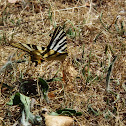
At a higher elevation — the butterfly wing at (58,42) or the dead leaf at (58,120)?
the butterfly wing at (58,42)

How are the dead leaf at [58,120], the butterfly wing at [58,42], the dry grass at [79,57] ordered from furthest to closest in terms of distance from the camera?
the butterfly wing at [58,42]
the dry grass at [79,57]
the dead leaf at [58,120]

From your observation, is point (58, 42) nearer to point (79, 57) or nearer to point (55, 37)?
point (55, 37)

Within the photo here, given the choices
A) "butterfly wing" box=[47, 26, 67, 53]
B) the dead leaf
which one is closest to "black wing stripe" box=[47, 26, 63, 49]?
"butterfly wing" box=[47, 26, 67, 53]

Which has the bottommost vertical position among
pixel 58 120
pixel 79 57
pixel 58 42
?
pixel 58 120

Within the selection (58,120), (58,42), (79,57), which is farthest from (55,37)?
(58,120)

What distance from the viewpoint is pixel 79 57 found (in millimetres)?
2305

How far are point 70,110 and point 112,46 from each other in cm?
97

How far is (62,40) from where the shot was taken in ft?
6.38

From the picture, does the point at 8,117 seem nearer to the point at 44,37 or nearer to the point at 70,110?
the point at 70,110

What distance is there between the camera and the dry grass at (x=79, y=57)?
70.5 inches

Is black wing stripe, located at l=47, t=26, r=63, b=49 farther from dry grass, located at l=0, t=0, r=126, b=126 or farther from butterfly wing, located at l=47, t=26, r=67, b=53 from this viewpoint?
dry grass, located at l=0, t=0, r=126, b=126

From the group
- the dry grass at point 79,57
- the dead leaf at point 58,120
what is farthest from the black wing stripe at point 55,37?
the dead leaf at point 58,120

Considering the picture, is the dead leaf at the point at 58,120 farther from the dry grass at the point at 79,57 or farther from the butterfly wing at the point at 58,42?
the butterfly wing at the point at 58,42

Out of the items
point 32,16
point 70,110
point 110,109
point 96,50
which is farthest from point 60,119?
point 32,16
